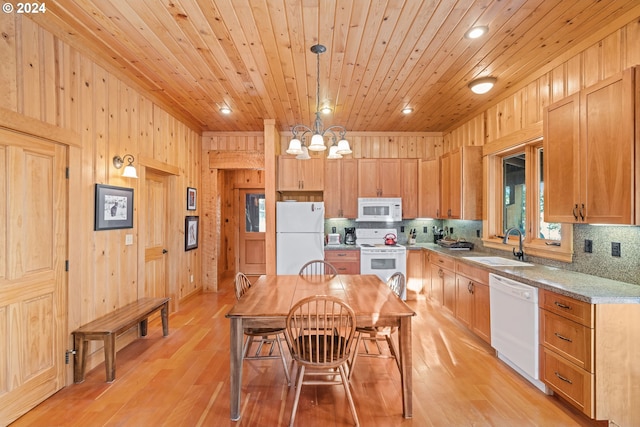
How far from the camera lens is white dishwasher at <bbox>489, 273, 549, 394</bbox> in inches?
93.0

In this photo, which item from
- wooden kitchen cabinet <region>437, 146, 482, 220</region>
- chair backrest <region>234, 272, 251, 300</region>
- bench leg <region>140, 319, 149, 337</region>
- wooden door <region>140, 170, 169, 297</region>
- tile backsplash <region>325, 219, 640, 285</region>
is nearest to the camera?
tile backsplash <region>325, 219, 640, 285</region>

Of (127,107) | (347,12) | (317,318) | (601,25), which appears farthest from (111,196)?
(601,25)

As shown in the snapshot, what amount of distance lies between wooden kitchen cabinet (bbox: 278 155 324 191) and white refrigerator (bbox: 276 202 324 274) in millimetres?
510

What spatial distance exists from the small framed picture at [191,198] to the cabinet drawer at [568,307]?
453cm

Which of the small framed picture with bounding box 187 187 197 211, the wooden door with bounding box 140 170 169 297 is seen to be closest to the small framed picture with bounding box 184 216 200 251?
the small framed picture with bounding box 187 187 197 211

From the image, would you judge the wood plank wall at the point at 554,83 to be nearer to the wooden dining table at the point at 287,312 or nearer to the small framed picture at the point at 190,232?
the wooden dining table at the point at 287,312

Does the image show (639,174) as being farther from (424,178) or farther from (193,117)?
(193,117)

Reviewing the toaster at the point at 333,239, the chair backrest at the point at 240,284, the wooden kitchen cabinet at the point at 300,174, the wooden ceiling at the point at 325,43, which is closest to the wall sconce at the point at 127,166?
the wooden ceiling at the point at 325,43

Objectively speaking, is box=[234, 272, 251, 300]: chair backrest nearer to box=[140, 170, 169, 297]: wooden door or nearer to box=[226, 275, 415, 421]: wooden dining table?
box=[226, 275, 415, 421]: wooden dining table

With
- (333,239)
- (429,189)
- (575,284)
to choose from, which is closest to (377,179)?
(429,189)

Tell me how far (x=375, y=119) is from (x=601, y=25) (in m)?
2.64

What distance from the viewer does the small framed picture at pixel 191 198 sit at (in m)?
4.70

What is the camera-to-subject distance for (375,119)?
4562 millimetres

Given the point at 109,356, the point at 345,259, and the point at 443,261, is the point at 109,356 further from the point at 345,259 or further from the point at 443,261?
the point at 443,261
